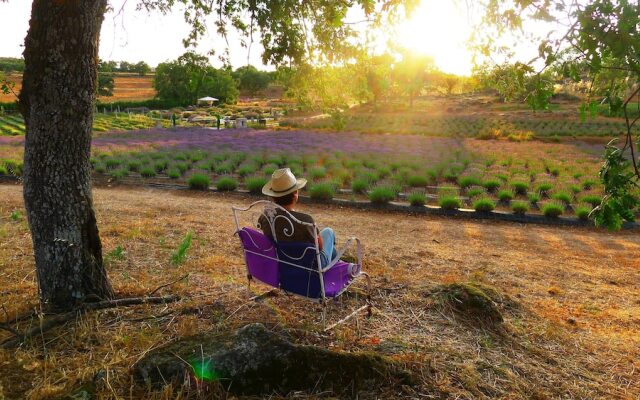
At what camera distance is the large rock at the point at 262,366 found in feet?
9.26

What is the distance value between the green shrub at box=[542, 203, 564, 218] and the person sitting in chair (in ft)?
26.8

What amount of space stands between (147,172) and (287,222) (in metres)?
12.0

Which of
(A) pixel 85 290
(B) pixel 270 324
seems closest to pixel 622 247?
(B) pixel 270 324

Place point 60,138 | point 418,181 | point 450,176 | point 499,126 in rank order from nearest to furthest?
point 60,138
point 418,181
point 450,176
point 499,126

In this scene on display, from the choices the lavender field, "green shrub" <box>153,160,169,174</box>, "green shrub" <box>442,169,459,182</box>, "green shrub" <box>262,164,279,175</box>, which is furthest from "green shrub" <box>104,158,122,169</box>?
"green shrub" <box>442,169,459,182</box>

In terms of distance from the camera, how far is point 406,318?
4.25 metres

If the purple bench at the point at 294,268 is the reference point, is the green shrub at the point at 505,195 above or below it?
below

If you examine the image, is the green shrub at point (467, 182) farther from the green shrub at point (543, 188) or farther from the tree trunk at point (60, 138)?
the tree trunk at point (60, 138)

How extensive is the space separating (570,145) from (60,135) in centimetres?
2685

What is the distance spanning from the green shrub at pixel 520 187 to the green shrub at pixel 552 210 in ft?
7.27

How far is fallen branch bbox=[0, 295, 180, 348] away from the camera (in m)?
3.41

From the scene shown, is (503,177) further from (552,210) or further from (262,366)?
(262,366)

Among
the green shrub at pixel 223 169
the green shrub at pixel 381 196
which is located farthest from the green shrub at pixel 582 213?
the green shrub at pixel 223 169

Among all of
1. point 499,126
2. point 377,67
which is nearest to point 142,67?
point 499,126
